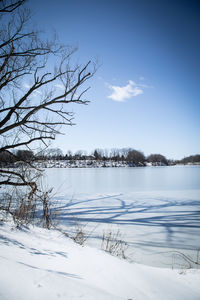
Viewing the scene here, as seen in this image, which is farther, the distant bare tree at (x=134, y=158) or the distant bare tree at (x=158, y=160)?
the distant bare tree at (x=158, y=160)

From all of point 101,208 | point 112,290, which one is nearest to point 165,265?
point 112,290

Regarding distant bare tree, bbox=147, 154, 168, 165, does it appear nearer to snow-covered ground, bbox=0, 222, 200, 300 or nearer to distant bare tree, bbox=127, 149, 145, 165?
distant bare tree, bbox=127, 149, 145, 165

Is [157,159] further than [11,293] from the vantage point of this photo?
Yes

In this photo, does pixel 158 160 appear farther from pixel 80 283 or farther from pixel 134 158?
pixel 80 283

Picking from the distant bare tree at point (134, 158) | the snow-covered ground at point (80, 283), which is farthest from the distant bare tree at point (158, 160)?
the snow-covered ground at point (80, 283)

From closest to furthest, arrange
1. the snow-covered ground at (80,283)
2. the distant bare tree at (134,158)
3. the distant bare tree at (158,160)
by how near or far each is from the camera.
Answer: the snow-covered ground at (80,283), the distant bare tree at (134,158), the distant bare tree at (158,160)

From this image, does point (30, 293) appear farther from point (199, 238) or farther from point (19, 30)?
point (19, 30)

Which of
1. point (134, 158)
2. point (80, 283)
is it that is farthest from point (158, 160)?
point (80, 283)

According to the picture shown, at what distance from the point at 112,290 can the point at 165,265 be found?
2.26 metres

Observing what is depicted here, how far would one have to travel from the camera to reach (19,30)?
4.67 metres

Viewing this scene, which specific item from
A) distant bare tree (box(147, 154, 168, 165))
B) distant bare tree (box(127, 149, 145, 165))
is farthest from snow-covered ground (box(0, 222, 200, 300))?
distant bare tree (box(147, 154, 168, 165))

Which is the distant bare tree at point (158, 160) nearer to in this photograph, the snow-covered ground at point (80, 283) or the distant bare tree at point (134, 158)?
the distant bare tree at point (134, 158)

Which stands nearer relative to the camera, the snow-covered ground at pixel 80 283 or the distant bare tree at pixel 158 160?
the snow-covered ground at pixel 80 283

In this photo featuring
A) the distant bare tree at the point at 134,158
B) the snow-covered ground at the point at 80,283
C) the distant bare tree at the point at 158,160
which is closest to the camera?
the snow-covered ground at the point at 80,283
